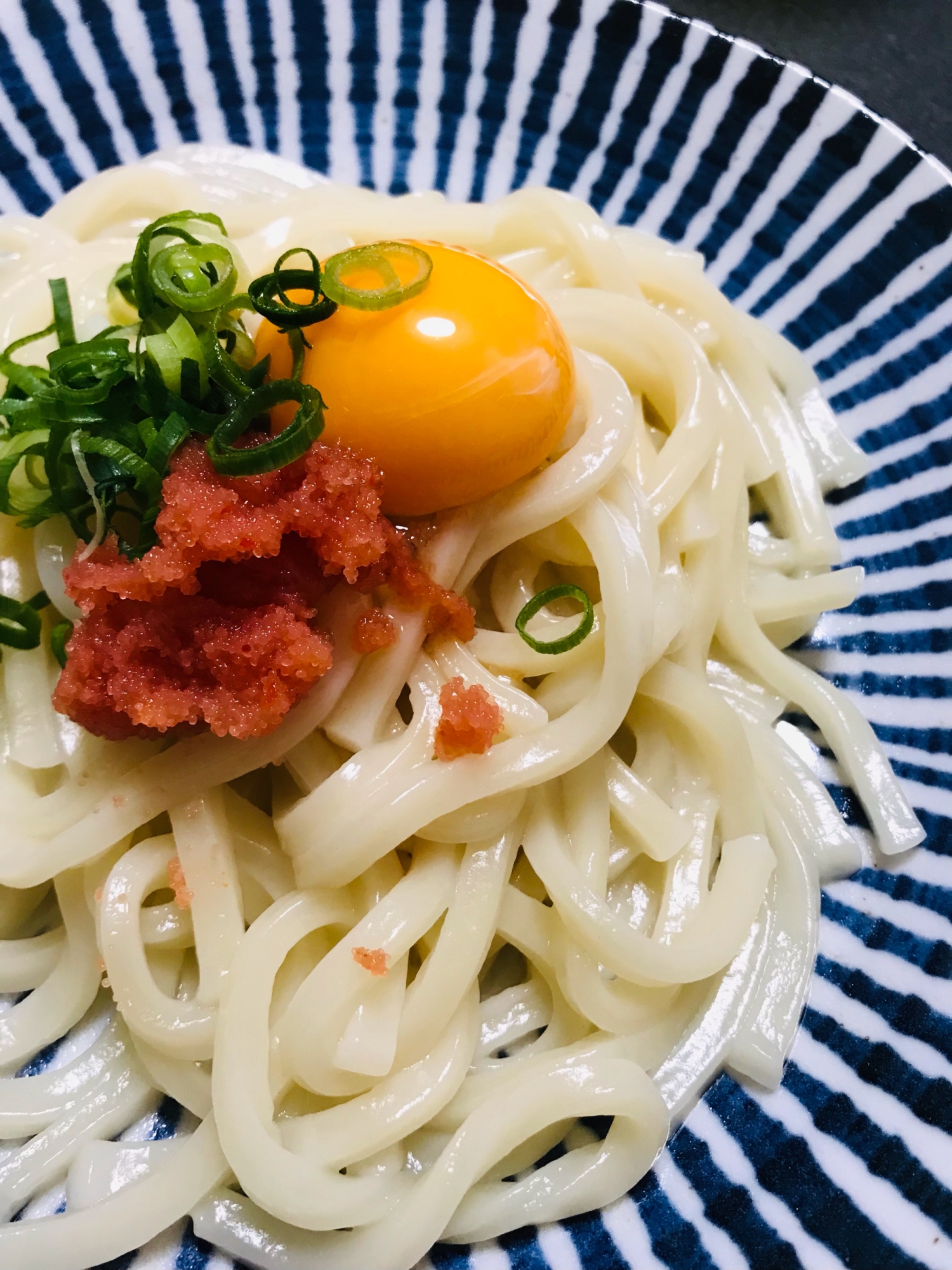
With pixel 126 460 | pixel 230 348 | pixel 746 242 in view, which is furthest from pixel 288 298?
pixel 746 242

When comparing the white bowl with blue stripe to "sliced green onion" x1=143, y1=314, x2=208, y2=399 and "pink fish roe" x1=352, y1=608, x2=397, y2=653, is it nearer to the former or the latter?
"pink fish roe" x1=352, y1=608, x2=397, y2=653

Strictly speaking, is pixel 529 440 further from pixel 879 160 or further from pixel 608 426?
pixel 879 160

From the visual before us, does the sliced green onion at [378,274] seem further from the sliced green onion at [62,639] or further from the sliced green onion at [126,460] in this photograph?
the sliced green onion at [62,639]

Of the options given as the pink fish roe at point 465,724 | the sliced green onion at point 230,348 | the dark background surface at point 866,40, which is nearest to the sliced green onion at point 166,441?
the sliced green onion at point 230,348

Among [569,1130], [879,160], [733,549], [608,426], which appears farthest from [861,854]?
[879,160]

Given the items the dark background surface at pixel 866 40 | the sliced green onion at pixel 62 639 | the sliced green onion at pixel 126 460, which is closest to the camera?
the sliced green onion at pixel 126 460

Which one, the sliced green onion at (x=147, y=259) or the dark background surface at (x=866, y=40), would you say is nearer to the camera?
the sliced green onion at (x=147, y=259)
